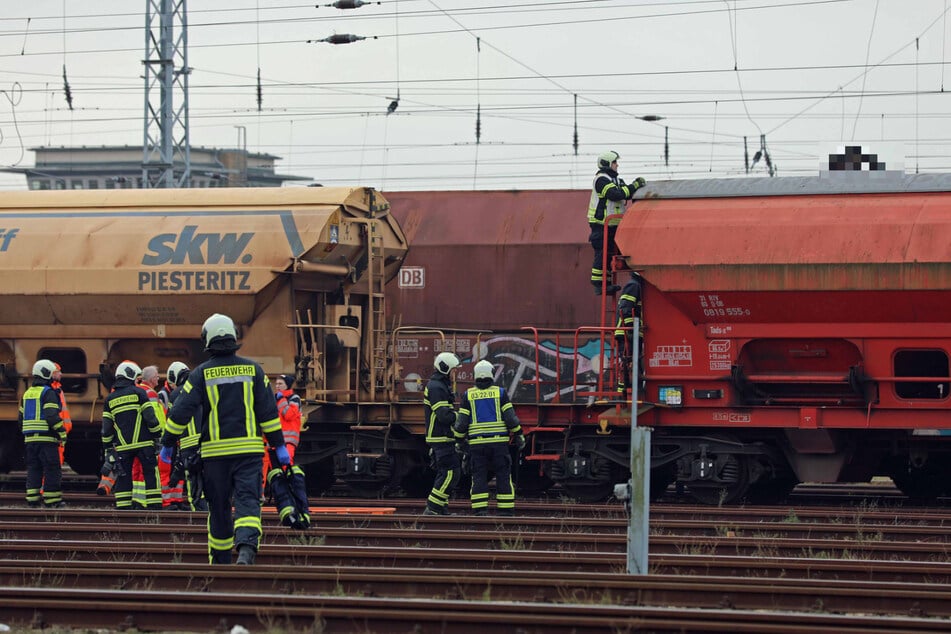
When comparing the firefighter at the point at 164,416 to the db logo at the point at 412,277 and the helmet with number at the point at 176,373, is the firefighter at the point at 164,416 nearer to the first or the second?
the helmet with number at the point at 176,373

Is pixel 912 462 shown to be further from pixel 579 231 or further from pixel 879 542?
pixel 579 231

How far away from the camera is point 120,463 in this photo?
602 inches

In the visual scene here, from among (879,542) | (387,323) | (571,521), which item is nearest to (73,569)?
(571,521)

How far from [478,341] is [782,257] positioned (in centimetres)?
459

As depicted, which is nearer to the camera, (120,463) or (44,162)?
(120,463)

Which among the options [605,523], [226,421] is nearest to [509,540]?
[605,523]

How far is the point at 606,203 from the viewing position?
15.8 meters

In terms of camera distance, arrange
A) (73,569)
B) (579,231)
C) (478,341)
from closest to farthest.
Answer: (73,569) → (478,341) → (579,231)

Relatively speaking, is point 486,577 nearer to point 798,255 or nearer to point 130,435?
point 798,255

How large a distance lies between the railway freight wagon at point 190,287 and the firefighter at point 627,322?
3515 mm

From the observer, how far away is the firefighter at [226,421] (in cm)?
942

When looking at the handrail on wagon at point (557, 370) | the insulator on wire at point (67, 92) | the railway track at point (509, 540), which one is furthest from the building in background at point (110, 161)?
the railway track at point (509, 540)

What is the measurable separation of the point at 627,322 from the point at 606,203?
5.06 feet

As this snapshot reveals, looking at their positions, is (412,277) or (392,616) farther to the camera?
(412,277)
